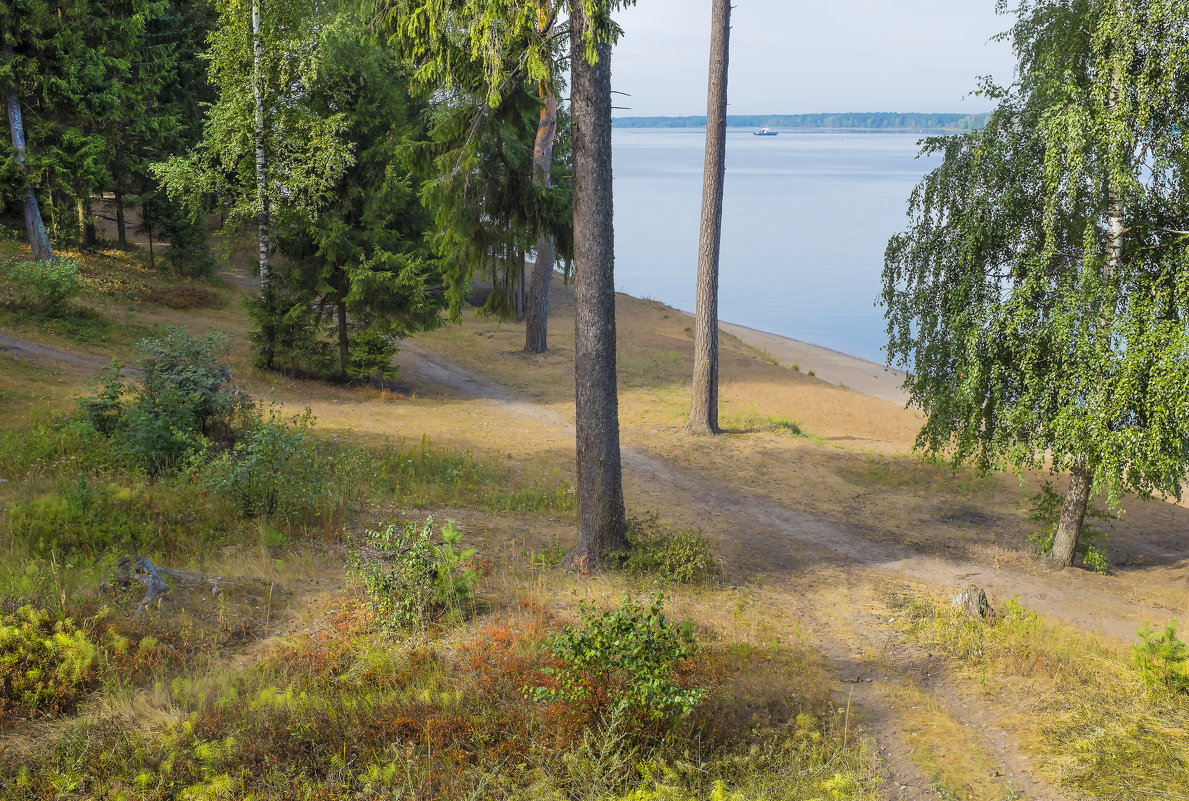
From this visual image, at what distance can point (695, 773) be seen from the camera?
5.79 m

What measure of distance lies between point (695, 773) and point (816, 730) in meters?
1.24

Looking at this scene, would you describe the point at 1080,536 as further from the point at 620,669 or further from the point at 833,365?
the point at 833,365

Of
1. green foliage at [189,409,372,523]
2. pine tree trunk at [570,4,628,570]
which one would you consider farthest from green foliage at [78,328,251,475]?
pine tree trunk at [570,4,628,570]

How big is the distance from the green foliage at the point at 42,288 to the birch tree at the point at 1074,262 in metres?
19.1

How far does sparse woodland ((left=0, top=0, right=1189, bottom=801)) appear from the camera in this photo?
5922mm

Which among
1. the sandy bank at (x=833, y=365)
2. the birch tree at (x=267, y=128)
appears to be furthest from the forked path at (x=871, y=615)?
the sandy bank at (x=833, y=365)

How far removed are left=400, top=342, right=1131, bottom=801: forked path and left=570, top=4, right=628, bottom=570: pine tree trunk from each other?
2.11 metres

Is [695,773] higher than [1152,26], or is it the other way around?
[1152,26]

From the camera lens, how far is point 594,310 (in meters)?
9.27

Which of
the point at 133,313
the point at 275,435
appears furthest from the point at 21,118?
the point at 275,435

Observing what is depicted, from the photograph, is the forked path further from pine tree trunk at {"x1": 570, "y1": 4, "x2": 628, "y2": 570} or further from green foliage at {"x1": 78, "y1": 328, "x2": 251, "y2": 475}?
green foliage at {"x1": 78, "y1": 328, "x2": 251, "y2": 475}

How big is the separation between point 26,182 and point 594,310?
788 inches

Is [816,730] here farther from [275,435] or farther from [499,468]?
[499,468]

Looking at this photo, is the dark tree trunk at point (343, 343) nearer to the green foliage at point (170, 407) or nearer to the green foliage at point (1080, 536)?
the green foliage at point (170, 407)
